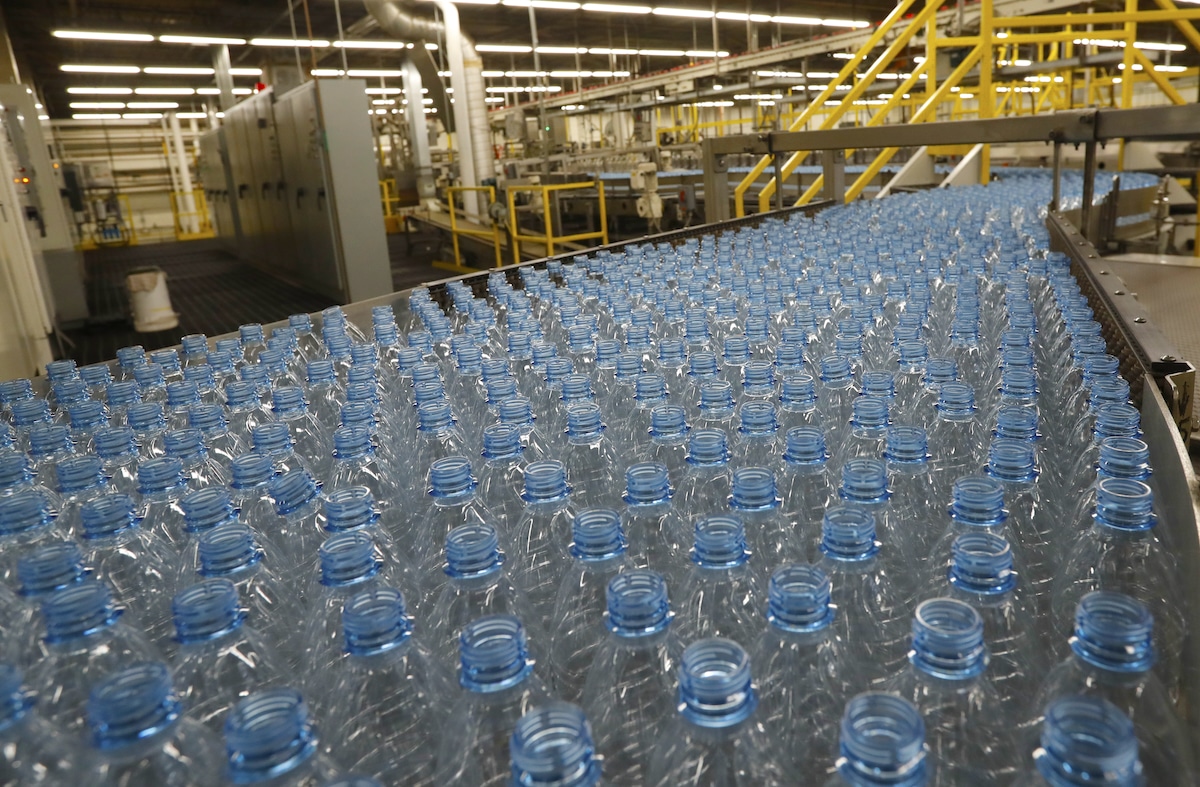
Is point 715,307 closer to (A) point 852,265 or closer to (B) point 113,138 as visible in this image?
(A) point 852,265

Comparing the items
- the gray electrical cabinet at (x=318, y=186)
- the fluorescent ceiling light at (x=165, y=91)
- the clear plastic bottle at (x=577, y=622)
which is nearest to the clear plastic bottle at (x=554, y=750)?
the clear plastic bottle at (x=577, y=622)

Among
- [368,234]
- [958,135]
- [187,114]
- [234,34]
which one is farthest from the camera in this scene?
[187,114]

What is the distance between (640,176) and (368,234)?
10.4ft

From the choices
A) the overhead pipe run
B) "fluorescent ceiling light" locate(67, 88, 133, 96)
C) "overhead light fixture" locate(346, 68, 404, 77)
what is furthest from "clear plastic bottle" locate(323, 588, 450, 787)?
"fluorescent ceiling light" locate(67, 88, 133, 96)

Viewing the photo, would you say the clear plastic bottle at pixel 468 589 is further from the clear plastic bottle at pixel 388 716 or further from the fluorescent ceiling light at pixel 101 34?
the fluorescent ceiling light at pixel 101 34

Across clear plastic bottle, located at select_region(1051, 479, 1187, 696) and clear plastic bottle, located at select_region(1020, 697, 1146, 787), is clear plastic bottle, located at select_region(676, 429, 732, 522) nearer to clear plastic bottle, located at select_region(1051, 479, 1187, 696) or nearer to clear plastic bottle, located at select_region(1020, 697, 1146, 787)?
clear plastic bottle, located at select_region(1051, 479, 1187, 696)

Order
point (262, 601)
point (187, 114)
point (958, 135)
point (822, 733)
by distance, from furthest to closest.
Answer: point (187, 114) < point (958, 135) < point (262, 601) < point (822, 733)

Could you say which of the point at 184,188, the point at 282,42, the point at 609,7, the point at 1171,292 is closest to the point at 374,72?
the point at 282,42

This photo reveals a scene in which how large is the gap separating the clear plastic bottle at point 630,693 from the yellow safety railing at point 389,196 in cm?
1552

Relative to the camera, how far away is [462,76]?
1027 cm

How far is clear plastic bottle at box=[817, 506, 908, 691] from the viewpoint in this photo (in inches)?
30.9

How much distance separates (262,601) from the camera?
37.9 inches

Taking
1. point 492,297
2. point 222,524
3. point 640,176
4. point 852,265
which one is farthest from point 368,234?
point 222,524

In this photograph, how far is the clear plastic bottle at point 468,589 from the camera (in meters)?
0.79
